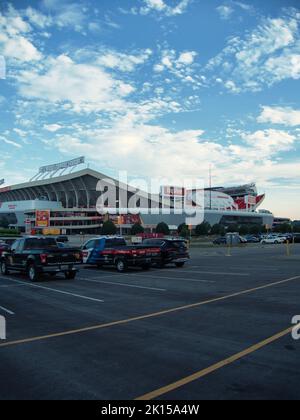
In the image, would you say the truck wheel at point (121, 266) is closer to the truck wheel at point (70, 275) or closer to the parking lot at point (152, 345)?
the truck wheel at point (70, 275)

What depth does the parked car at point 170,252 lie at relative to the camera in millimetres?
22125

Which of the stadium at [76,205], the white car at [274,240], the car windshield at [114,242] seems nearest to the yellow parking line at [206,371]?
the car windshield at [114,242]

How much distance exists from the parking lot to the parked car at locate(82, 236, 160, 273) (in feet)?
22.9

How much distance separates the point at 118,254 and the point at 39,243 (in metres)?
4.04

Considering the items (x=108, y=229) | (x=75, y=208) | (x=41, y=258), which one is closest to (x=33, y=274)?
(x=41, y=258)

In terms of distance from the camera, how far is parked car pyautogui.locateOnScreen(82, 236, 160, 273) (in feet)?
66.7

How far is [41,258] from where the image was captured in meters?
16.6

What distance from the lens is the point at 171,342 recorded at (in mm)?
7035

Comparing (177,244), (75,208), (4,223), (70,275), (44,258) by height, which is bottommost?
(70,275)

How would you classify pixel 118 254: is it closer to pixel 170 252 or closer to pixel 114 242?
pixel 114 242

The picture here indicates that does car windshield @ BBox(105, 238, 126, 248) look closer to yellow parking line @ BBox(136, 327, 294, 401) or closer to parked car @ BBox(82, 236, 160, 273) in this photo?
parked car @ BBox(82, 236, 160, 273)

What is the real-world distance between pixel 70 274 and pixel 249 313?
10013 millimetres
